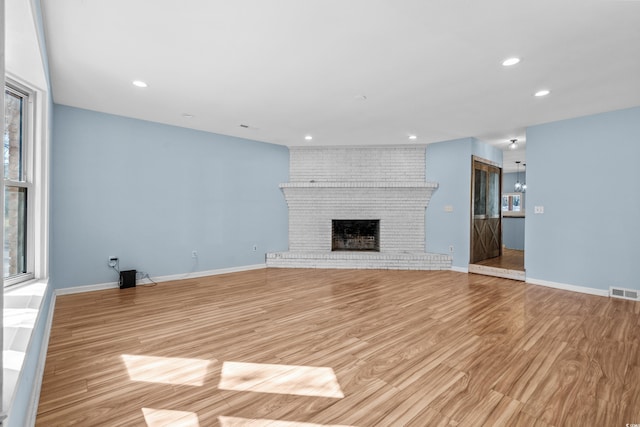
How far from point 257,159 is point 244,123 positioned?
50.4 inches

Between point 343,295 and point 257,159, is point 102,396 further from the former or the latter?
point 257,159

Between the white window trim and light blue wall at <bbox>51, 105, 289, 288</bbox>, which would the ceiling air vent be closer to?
light blue wall at <bbox>51, 105, 289, 288</bbox>

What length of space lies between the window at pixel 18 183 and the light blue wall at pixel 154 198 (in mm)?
1295

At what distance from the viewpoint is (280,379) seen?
2.04m

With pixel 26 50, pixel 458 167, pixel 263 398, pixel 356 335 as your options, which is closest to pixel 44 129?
pixel 26 50

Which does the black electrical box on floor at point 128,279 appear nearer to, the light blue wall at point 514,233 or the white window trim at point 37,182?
the white window trim at point 37,182

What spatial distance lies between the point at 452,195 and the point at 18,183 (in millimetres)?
6340

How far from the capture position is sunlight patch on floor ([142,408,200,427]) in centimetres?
160

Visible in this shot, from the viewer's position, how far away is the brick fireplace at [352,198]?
6254mm

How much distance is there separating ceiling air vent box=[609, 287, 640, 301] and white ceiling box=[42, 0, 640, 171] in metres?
2.50

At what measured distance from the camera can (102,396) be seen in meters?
1.85

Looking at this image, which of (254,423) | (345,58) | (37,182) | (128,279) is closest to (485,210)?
(345,58)

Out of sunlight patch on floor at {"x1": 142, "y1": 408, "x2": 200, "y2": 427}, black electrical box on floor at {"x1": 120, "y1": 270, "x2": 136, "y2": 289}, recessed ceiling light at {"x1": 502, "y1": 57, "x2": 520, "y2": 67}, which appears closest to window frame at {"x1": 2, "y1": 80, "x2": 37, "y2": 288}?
black electrical box on floor at {"x1": 120, "y1": 270, "x2": 136, "y2": 289}

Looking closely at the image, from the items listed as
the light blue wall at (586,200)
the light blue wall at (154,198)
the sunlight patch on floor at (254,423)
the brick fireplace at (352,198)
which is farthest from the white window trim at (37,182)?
the light blue wall at (586,200)
